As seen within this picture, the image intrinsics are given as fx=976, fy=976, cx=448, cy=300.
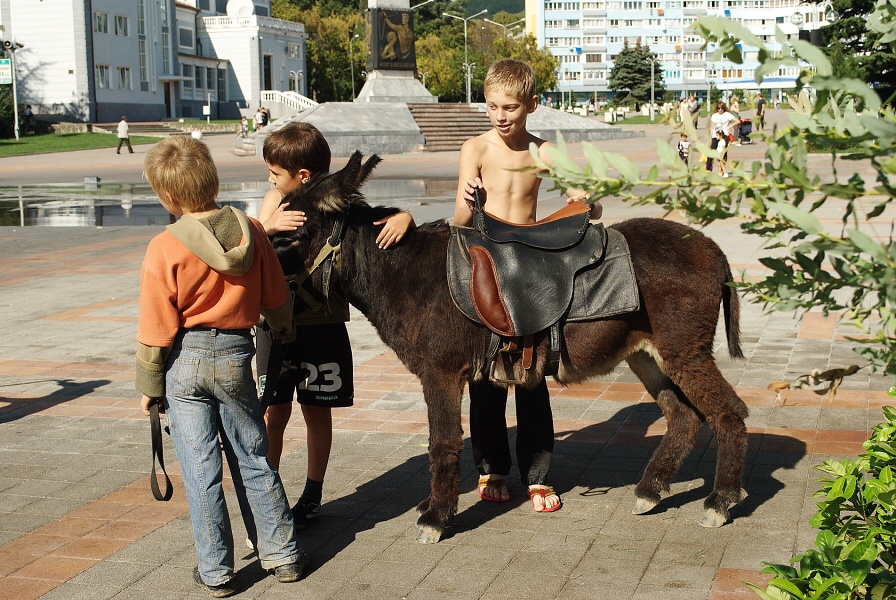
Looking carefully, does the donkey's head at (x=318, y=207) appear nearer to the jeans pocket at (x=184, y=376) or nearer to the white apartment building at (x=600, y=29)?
the jeans pocket at (x=184, y=376)

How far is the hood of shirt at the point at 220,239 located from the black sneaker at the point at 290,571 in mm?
1285

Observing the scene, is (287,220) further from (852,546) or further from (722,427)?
(852,546)

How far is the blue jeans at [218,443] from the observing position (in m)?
3.96

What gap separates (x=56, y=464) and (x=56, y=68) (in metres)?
66.7

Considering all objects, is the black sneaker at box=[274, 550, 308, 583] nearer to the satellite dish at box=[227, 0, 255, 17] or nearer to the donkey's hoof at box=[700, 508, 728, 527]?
the donkey's hoof at box=[700, 508, 728, 527]

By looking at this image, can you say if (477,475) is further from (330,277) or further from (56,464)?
(56,464)

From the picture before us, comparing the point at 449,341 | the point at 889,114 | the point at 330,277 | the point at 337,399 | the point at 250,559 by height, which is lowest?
the point at 250,559

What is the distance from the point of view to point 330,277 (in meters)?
4.52

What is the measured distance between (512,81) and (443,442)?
1.71 m

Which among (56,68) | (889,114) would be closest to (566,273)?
(889,114)

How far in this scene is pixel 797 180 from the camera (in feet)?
5.71

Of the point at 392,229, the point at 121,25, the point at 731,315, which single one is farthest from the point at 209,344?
the point at 121,25

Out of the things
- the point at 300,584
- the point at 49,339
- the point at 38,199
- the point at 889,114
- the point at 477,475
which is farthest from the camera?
the point at 38,199

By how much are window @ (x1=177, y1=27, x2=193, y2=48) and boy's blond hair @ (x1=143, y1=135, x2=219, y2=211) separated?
87.4 meters
